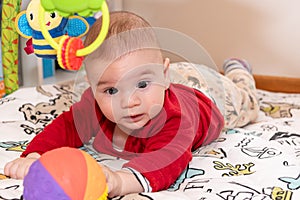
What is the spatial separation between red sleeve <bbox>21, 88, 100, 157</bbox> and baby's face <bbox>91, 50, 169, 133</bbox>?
12cm

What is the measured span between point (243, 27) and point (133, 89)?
103 centimetres

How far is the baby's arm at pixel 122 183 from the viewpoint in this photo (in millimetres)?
670

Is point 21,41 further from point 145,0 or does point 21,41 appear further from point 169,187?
point 169,187

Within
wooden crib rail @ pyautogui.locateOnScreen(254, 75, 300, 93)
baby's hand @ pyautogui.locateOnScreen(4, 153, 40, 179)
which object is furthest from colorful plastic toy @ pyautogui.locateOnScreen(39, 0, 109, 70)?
wooden crib rail @ pyautogui.locateOnScreen(254, 75, 300, 93)

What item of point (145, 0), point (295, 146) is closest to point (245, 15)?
point (145, 0)

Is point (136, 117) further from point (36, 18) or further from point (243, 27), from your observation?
point (243, 27)

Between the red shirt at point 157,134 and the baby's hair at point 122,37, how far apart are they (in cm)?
13

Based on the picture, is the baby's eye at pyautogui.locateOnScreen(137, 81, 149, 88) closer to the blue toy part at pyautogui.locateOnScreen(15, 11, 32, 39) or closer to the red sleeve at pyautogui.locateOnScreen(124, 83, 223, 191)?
the red sleeve at pyautogui.locateOnScreen(124, 83, 223, 191)

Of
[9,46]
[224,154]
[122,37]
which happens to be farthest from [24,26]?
[9,46]

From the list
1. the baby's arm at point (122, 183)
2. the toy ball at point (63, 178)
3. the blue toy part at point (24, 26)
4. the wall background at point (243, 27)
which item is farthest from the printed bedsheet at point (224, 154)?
the wall background at point (243, 27)

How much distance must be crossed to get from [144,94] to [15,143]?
0.32 metres

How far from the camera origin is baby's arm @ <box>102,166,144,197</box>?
0.67 metres

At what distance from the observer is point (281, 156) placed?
0.87m

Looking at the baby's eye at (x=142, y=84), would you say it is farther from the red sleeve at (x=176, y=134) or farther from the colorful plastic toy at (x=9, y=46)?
the colorful plastic toy at (x=9, y=46)
